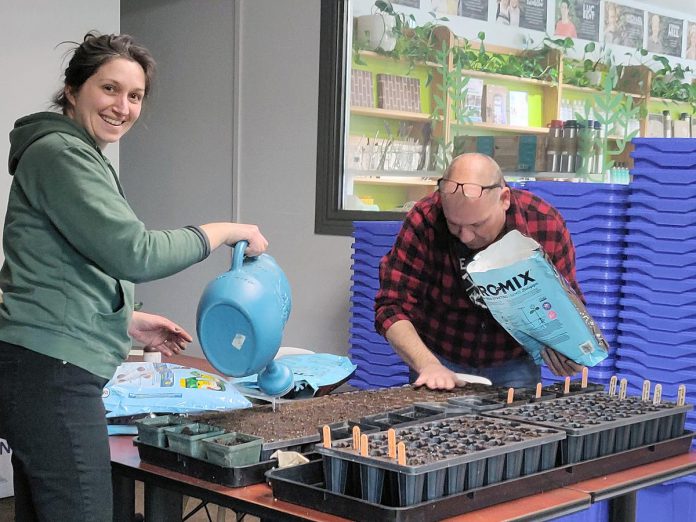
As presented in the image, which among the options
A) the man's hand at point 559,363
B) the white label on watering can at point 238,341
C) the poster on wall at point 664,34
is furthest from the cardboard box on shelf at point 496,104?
the white label on watering can at point 238,341

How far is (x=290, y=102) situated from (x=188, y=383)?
254 cm

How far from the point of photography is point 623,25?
12.2ft

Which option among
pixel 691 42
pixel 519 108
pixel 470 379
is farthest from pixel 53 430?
pixel 691 42

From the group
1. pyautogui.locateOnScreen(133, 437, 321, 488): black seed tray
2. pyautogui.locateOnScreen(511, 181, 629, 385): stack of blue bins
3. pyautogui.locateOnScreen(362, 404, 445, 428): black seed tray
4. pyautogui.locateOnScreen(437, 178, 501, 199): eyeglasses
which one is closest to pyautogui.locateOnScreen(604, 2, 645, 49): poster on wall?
pyautogui.locateOnScreen(511, 181, 629, 385): stack of blue bins

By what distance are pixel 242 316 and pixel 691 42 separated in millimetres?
2490

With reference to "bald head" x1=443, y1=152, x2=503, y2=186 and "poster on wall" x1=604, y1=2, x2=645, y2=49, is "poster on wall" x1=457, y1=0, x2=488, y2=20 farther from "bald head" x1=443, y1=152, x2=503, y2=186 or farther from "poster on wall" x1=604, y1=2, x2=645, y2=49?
"bald head" x1=443, y1=152, x2=503, y2=186

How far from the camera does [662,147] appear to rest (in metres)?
2.75

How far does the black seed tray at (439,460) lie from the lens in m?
1.46

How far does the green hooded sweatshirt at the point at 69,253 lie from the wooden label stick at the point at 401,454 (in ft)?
1.70

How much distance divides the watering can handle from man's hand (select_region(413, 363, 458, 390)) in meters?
0.61

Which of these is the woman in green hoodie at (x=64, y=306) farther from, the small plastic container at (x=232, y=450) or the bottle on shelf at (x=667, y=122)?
the bottle on shelf at (x=667, y=122)

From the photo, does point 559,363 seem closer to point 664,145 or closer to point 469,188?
point 469,188

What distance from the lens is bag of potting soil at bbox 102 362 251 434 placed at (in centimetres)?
205

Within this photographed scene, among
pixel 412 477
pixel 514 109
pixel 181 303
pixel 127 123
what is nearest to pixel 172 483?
pixel 412 477
